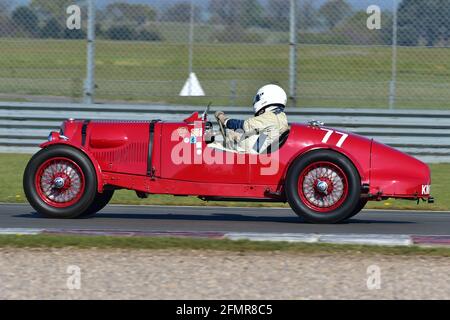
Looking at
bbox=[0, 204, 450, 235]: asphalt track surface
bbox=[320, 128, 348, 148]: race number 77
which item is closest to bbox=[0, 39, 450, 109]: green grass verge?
bbox=[0, 204, 450, 235]: asphalt track surface

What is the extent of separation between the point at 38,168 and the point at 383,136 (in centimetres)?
738

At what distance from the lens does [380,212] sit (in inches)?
464

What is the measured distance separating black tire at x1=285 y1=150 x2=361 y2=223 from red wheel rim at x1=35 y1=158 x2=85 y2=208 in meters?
2.10

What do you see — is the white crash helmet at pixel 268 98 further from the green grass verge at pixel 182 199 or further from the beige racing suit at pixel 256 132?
the green grass verge at pixel 182 199

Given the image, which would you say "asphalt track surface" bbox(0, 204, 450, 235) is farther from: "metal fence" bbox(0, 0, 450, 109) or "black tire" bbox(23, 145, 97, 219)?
"metal fence" bbox(0, 0, 450, 109)

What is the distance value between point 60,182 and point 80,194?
0.23 meters

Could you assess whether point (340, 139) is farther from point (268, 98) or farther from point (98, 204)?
point (98, 204)

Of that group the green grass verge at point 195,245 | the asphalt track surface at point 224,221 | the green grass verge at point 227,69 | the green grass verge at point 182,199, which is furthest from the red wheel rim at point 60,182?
the green grass verge at point 227,69

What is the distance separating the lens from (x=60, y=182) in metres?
10.1

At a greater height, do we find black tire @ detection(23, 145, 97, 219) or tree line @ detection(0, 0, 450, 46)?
tree line @ detection(0, 0, 450, 46)

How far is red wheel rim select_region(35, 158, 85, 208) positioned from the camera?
10.2 meters

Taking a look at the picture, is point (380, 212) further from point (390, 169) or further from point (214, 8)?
point (214, 8)
